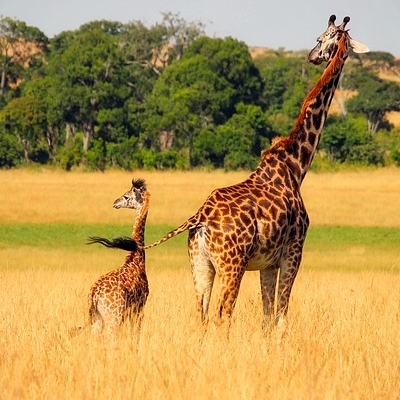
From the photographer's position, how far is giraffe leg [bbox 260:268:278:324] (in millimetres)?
9133

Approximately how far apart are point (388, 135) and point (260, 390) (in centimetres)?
6358

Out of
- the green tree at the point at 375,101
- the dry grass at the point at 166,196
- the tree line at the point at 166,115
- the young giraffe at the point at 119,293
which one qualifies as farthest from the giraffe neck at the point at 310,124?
the green tree at the point at 375,101

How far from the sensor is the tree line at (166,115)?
190 feet

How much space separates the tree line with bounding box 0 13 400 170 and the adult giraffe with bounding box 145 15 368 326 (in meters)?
45.0

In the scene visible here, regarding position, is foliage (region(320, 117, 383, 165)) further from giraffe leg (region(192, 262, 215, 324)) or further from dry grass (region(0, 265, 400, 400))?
giraffe leg (region(192, 262, 215, 324))

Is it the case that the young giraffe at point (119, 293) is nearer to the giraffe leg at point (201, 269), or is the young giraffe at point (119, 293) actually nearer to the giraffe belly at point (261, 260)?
the giraffe leg at point (201, 269)

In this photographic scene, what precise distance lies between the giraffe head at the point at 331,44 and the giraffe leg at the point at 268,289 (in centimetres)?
201

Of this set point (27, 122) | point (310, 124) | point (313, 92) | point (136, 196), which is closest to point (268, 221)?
point (310, 124)

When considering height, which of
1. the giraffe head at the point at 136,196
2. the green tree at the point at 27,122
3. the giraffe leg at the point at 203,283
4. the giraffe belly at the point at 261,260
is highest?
the giraffe head at the point at 136,196

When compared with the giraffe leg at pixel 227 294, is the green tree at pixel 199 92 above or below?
below

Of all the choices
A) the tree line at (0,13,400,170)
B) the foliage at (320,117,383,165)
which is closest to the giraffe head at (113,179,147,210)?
the tree line at (0,13,400,170)

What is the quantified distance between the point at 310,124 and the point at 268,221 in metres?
1.51

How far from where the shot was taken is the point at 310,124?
32.6 ft

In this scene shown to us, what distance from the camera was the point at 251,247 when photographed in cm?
853
